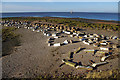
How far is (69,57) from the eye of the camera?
10.8 metres

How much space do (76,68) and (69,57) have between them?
2056 millimetres

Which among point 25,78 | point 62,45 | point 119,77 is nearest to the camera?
point 119,77

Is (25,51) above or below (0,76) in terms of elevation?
above

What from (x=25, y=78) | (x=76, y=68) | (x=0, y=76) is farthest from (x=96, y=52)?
(x=0, y=76)

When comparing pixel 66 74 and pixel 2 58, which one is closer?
pixel 66 74

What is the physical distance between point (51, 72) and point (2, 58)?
5446 mm

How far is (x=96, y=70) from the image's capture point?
8352mm

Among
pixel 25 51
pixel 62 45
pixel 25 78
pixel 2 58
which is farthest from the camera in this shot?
pixel 62 45

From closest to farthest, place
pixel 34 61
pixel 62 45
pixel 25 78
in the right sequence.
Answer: pixel 25 78 → pixel 34 61 → pixel 62 45

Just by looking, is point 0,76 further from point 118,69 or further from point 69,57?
point 118,69

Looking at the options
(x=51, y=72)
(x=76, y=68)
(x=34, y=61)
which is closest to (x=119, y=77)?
(x=76, y=68)

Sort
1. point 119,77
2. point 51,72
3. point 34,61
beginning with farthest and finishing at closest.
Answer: point 34,61 < point 51,72 < point 119,77

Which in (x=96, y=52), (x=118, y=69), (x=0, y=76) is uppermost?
(x=96, y=52)

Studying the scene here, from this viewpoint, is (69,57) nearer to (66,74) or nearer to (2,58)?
(66,74)
